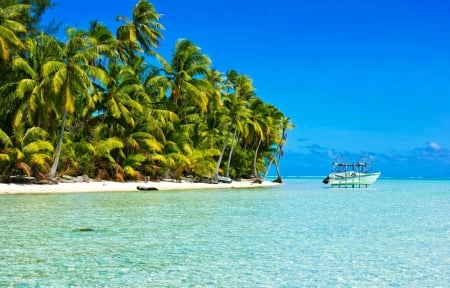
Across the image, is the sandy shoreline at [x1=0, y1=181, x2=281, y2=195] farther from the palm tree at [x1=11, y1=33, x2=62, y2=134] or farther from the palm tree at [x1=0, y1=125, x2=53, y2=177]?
the palm tree at [x1=11, y1=33, x2=62, y2=134]

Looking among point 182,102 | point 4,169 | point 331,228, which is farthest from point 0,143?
point 331,228

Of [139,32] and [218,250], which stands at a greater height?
[139,32]

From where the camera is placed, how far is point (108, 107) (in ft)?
90.5

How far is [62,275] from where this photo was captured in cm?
621

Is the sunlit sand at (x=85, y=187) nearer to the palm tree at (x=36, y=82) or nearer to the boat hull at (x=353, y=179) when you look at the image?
the palm tree at (x=36, y=82)

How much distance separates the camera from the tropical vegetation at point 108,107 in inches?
905

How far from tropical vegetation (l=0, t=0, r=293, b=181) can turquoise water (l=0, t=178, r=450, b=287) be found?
35.4ft

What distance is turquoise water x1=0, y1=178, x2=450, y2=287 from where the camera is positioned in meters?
6.16

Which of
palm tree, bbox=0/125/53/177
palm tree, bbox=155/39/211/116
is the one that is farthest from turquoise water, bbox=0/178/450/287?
palm tree, bbox=155/39/211/116

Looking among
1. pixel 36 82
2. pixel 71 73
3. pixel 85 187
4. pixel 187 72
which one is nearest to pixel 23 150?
pixel 36 82

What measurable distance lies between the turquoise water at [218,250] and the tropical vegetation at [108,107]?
35.4 feet

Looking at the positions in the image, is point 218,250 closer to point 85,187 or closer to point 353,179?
point 85,187

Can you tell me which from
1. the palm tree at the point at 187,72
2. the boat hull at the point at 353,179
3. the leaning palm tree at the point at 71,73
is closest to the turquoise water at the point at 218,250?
the leaning palm tree at the point at 71,73

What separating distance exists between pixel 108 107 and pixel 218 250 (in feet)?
68.5
